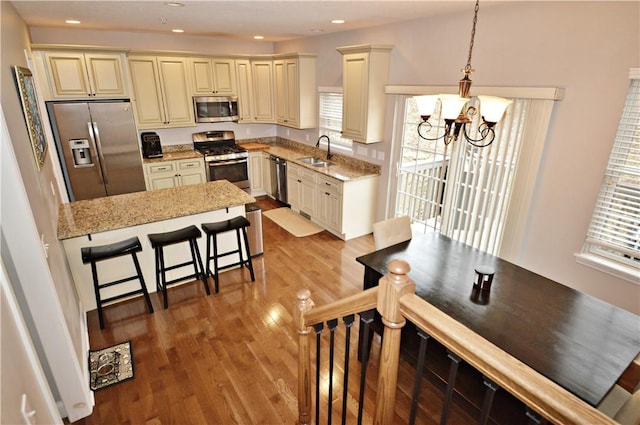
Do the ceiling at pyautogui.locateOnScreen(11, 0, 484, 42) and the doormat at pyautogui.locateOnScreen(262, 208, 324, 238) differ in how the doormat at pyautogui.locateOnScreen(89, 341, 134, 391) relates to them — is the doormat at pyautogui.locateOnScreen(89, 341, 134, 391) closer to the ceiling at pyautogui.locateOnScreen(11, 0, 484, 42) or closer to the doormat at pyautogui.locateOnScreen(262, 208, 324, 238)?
the doormat at pyautogui.locateOnScreen(262, 208, 324, 238)

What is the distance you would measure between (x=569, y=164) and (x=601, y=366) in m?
1.78

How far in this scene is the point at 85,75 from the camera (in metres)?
4.68

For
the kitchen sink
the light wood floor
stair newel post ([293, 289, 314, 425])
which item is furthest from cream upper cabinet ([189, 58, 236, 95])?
stair newel post ([293, 289, 314, 425])

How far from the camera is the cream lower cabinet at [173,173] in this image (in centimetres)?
545

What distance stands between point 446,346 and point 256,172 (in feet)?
19.5

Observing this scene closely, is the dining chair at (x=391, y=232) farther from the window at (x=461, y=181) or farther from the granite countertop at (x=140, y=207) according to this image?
A: the granite countertop at (x=140, y=207)

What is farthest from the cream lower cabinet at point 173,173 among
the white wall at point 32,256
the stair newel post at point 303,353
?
the stair newel post at point 303,353

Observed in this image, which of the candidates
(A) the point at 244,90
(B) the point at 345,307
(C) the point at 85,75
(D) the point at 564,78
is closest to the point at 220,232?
(B) the point at 345,307

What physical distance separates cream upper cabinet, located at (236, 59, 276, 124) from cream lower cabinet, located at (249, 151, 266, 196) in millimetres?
668

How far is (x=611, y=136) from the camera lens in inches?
102

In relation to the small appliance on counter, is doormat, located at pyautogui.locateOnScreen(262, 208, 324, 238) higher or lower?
lower

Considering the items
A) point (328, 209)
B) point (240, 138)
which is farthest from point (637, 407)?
point (240, 138)

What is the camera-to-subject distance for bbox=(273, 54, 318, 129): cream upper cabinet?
557 centimetres

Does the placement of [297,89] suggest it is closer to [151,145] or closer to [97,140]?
[151,145]
